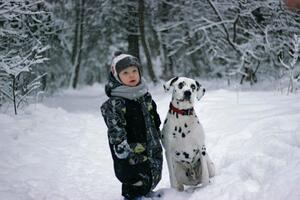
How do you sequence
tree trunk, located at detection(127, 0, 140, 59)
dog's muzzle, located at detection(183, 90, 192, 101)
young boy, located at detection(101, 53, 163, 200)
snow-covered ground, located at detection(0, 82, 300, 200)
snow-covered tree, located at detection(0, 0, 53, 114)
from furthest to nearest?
tree trunk, located at detection(127, 0, 140, 59), snow-covered tree, located at detection(0, 0, 53, 114), dog's muzzle, located at detection(183, 90, 192, 101), young boy, located at detection(101, 53, 163, 200), snow-covered ground, located at detection(0, 82, 300, 200)

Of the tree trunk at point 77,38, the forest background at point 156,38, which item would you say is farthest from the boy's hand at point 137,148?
the tree trunk at point 77,38

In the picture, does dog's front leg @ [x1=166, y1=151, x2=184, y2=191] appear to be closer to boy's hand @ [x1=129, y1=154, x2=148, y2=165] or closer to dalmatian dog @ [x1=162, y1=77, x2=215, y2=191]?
dalmatian dog @ [x1=162, y1=77, x2=215, y2=191]

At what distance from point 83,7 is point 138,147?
70.2 feet

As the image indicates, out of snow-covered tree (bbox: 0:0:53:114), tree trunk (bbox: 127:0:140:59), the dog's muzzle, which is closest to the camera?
the dog's muzzle

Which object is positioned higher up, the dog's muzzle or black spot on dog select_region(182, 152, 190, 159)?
the dog's muzzle

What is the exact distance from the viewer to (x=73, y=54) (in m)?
27.2

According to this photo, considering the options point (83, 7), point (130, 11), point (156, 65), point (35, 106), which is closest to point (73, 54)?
point (83, 7)

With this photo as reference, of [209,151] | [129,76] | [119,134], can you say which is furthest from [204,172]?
[209,151]

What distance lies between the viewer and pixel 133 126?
179 inches

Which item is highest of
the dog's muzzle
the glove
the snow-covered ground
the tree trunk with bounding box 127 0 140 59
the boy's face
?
the tree trunk with bounding box 127 0 140 59

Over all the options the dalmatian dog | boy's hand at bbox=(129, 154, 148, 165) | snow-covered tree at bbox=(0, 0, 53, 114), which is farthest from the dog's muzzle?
snow-covered tree at bbox=(0, 0, 53, 114)

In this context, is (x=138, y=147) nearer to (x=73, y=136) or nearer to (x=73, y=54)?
(x=73, y=136)

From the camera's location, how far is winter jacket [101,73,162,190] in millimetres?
4332

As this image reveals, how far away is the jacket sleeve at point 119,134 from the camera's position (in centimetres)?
429
